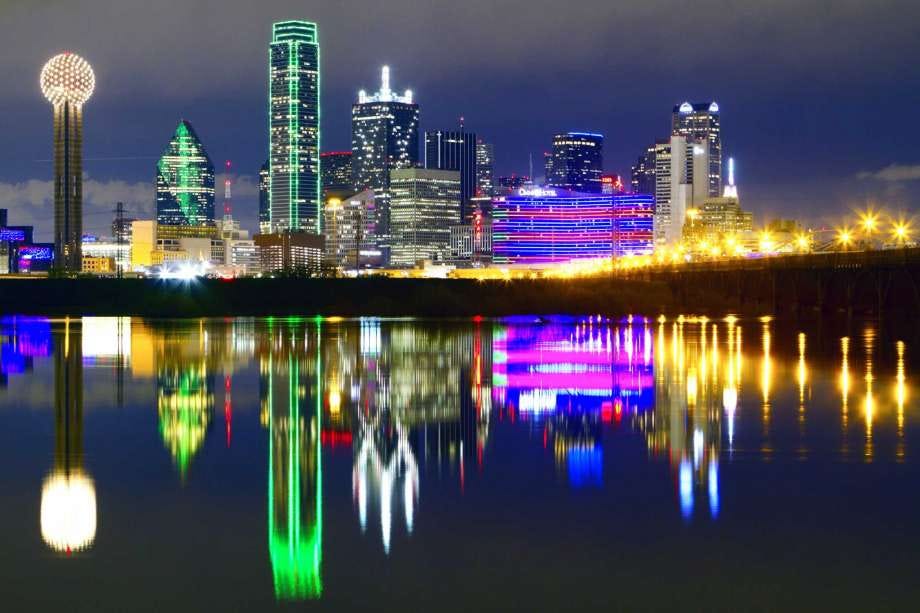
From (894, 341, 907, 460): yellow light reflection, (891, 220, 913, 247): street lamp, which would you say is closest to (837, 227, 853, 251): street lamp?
(891, 220, 913, 247): street lamp

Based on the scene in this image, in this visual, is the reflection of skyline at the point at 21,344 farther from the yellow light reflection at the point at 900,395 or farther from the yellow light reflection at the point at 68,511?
the yellow light reflection at the point at 900,395

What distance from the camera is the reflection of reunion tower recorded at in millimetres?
17234

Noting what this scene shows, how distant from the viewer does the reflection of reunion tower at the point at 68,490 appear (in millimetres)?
17234

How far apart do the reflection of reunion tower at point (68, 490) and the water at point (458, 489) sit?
7 cm

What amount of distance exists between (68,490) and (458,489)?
6.44 metres

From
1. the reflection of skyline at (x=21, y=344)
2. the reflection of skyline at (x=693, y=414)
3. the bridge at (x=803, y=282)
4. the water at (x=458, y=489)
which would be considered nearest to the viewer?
the water at (x=458, y=489)

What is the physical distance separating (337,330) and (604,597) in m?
61.7

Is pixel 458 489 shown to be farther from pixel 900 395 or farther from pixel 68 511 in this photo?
pixel 900 395

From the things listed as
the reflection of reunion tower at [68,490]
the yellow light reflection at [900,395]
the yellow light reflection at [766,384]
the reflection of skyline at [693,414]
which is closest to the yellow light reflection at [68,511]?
the reflection of reunion tower at [68,490]

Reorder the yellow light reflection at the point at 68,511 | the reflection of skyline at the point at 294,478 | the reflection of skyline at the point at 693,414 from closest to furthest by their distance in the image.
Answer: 1. the reflection of skyline at the point at 294,478
2. the yellow light reflection at the point at 68,511
3. the reflection of skyline at the point at 693,414

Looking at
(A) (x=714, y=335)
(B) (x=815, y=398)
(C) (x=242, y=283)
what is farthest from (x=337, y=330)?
(C) (x=242, y=283)

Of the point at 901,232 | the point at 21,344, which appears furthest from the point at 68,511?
the point at 901,232

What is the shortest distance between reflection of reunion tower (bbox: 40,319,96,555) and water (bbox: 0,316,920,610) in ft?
0.24

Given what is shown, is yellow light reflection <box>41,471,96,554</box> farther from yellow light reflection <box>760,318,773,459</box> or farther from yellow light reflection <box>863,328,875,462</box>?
yellow light reflection <box>863,328,875,462</box>
